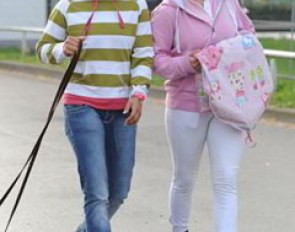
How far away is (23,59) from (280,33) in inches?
496

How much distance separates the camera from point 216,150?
15.3ft

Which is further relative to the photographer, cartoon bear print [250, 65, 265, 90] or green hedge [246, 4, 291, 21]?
green hedge [246, 4, 291, 21]

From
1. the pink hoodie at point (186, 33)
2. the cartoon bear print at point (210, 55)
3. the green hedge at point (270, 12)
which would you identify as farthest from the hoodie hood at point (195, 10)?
the green hedge at point (270, 12)

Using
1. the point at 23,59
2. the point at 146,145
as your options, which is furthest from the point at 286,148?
the point at 23,59

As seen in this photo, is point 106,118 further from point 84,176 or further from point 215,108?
point 215,108

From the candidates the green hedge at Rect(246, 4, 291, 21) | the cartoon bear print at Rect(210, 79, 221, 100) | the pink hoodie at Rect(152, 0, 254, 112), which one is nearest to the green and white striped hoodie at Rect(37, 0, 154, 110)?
the pink hoodie at Rect(152, 0, 254, 112)

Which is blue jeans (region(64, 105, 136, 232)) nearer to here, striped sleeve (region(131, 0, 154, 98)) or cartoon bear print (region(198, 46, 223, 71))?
striped sleeve (region(131, 0, 154, 98))

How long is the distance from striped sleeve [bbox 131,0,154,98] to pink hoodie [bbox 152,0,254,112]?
0.70 ft

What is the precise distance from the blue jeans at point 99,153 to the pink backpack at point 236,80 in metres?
0.51

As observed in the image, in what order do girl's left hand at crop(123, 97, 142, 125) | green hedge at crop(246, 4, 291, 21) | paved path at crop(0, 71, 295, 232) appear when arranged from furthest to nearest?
green hedge at crop(246, 4, 291, 21)
paved path at crop(0, 71, 295, 232)
girl's left hand at crop(123, 97, 142, 125)

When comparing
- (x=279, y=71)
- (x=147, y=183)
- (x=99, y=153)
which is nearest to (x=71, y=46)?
(x=99, y=153)

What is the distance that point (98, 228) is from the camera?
426 cm

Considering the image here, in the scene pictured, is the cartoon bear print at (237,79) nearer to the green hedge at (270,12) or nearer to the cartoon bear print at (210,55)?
the cartoon bear print at (210,55)

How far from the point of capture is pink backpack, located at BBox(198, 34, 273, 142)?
453cm
